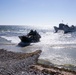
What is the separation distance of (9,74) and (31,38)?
35890 mm

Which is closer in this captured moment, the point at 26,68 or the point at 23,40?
the point at 26,68

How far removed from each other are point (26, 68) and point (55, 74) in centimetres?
243

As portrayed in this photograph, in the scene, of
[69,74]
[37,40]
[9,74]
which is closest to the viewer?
[9,74]

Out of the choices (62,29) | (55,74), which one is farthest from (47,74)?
(62,29)

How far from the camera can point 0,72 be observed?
11.9m

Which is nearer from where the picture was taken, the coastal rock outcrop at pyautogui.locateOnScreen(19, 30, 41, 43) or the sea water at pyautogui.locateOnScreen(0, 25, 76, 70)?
the sea water at pyautogui.locateOnScreen(0, 25, 76, 70)

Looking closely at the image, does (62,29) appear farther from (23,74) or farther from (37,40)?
(23,74)

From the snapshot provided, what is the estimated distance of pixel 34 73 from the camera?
12328mm

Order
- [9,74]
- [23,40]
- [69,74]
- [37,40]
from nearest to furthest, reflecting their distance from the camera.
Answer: [9,74]
[69,74]
[23,40]
[37,40]

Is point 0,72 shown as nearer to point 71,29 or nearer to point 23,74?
point 23,74

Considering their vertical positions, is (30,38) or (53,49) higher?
(30,38)

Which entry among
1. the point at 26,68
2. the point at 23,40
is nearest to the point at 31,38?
the point at 23,40

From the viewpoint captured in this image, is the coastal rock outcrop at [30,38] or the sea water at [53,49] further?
the coastal rock outcrop at [30,38]

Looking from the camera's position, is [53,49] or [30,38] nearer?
[53,49]
